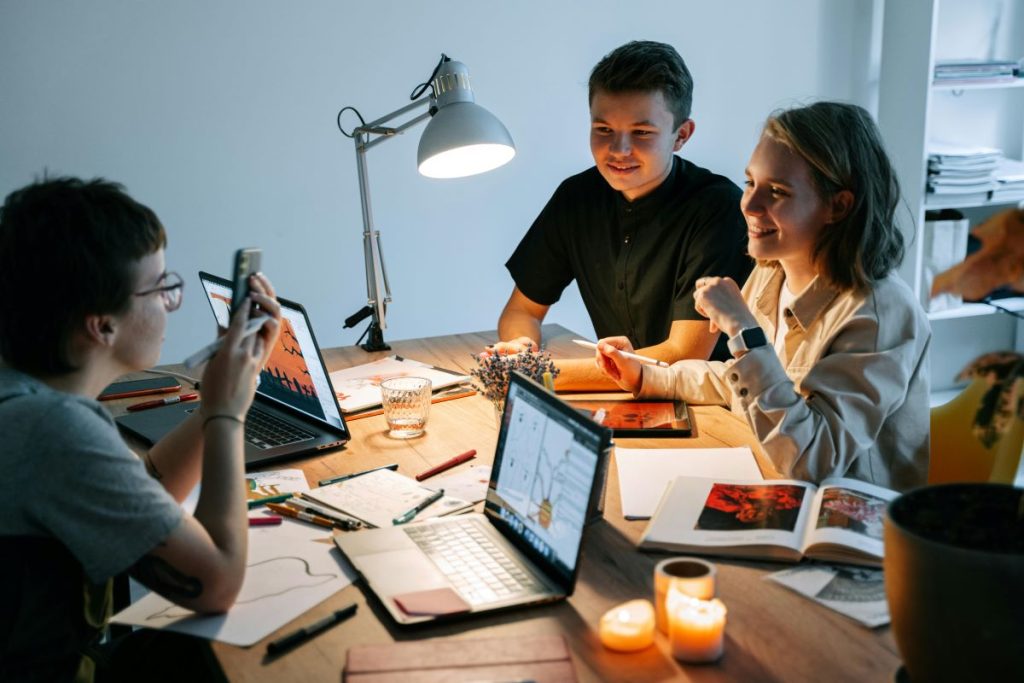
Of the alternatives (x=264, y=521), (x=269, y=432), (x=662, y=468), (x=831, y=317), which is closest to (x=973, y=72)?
(x=831, y=317)

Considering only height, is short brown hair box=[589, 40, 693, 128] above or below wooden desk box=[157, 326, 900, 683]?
above

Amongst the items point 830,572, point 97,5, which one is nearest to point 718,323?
point 830,572

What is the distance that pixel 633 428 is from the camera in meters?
1.82

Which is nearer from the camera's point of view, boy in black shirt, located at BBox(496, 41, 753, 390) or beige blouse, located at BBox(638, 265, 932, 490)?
beige blouse, located at BBox(638, 265, 932, 490)

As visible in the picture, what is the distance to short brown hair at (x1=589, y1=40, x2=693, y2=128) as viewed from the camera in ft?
7.33

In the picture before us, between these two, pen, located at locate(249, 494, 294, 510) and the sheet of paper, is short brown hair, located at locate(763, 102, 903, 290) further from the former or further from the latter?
pen, located at locate(249, 494, 294, 510)

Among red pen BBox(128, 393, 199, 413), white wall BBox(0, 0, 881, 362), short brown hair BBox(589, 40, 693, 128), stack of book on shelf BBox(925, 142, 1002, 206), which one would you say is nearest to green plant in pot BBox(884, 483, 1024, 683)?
short brown hair BBox(589, 40, 693, 128)

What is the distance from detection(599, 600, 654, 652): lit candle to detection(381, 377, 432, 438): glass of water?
795mm

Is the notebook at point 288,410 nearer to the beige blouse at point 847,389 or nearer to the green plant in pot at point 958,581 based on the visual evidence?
the beige blouse at point 847,389

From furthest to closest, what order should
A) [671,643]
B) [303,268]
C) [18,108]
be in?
[303,268], [18,108], [671,643]

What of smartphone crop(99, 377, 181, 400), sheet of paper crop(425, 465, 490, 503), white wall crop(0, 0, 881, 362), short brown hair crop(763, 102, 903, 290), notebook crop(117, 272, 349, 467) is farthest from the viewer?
white wall crop(0, 0, 881, 362)

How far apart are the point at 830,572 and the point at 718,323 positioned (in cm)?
56

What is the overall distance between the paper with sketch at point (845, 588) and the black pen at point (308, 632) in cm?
52

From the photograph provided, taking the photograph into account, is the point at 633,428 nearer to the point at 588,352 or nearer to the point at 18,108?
the point at 588,352
